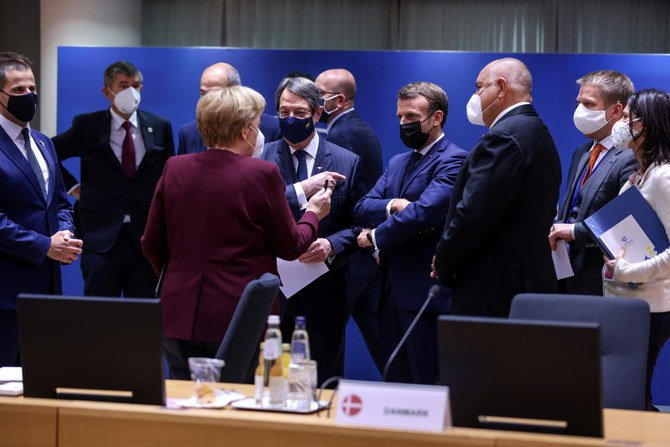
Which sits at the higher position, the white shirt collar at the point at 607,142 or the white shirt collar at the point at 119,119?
the white shirt collar at the point at 119,119

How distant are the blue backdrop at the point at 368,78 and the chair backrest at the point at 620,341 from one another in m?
2.99

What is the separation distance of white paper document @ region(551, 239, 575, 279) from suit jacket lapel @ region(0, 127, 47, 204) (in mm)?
2482

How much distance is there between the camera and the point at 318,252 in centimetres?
454

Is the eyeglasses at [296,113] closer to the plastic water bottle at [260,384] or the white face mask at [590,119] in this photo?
the white face mask at [590,119]

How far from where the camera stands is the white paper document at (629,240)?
3959mm

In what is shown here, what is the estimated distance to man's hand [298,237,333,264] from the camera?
4.52 meters

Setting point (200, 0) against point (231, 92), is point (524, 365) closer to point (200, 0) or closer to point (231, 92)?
point (231, 92)

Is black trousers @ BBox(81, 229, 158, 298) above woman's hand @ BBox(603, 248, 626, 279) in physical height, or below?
below

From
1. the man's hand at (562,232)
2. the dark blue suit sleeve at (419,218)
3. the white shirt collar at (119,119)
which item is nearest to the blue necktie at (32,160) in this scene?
the white shirt collar at (119,119)

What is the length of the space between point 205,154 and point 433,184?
1421 millimetres

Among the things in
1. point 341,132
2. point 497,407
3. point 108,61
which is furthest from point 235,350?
point 108,61

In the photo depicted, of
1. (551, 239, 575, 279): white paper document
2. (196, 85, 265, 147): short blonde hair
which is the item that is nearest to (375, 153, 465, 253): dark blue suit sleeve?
(551, 239, 575, 279): white paper document

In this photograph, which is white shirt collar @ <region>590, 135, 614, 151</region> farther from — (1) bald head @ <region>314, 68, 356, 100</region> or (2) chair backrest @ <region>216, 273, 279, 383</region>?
(2) chair backrest @ <region>216, 273, 279, 383</region>

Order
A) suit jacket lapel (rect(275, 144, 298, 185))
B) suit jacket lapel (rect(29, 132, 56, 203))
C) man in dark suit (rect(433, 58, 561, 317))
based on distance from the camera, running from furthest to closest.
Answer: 1. suit jacket lapel (rect(275, 144, 298, 185))
2. suit jacket lapel (rect(29, 132, 56, 203))
3. man in dark suit (rect(433, 58, 561, 317))
